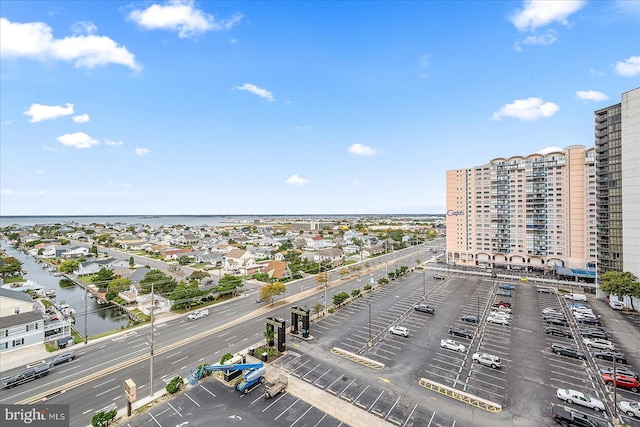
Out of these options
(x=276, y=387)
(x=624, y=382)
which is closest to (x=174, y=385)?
(x=276, y=387)

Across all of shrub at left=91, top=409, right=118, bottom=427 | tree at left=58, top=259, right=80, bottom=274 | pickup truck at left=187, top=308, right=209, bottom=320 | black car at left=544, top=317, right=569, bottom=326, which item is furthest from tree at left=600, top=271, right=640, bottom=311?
tree at left=58, top=259, right=80, bottom=274

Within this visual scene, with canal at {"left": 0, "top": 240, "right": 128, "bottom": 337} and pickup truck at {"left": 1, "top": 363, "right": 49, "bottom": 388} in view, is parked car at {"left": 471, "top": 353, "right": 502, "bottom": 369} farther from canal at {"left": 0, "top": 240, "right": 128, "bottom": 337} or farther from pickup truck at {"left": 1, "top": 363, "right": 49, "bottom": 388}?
canal at {"left": 0, "top": 240, "right": 128, "bottom": 337}

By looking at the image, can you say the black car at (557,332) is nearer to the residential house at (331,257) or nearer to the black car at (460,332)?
the black car at (460,332)

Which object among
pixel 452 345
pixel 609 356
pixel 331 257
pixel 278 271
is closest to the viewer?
pixel 609 356

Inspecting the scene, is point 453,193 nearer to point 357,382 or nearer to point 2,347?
point 357,382

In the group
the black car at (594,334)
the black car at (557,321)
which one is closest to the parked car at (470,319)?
the black car at (557,321)

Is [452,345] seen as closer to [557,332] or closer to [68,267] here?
[557,332]

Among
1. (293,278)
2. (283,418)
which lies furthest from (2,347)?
(293,278)
